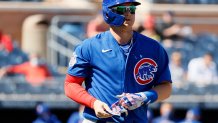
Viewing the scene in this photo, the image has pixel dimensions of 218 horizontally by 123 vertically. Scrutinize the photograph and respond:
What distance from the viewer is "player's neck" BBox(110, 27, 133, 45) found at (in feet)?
14.2

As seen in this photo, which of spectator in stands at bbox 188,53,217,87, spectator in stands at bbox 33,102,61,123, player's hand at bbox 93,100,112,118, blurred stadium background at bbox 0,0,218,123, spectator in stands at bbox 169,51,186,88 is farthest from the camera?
spectator in stands at bbox 188,53,217,87

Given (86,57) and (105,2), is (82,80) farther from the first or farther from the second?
(105,2)

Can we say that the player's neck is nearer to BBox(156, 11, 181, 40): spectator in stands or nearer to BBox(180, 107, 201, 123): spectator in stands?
BBox(180, 107, 201, 123): spectator in stands

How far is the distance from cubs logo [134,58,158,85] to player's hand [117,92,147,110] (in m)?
0.13

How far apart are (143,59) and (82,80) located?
366 millimetres

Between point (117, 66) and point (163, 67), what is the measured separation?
0.29 m

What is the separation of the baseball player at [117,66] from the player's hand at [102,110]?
0.16ft

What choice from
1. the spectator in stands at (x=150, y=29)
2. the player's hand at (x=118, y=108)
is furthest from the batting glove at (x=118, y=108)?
the spectator in stands at (x=150, y=29)

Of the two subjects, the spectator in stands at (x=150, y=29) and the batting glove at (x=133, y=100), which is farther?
the spectator in stands at (x=150, y=29)

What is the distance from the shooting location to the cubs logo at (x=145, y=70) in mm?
4340

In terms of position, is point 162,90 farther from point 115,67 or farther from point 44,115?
point 44,115

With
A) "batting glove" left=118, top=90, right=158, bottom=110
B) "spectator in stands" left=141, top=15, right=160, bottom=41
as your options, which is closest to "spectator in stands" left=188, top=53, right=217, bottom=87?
"spectator in stands" left=141, top=15, right=160, bottom=41

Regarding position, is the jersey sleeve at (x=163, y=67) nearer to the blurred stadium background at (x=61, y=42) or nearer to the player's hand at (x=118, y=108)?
the player's hand at (x=118, y=108)

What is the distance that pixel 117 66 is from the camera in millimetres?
4320
